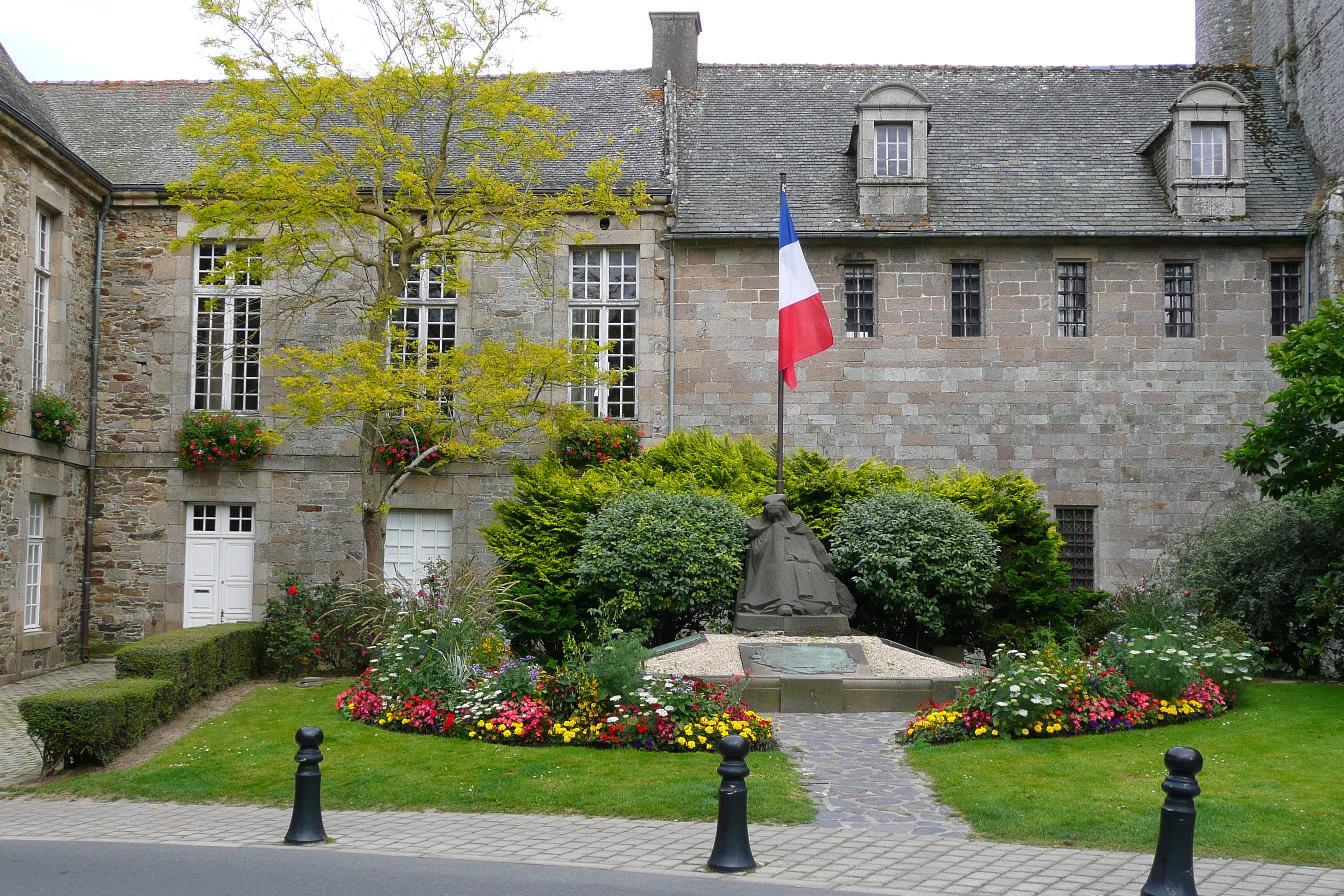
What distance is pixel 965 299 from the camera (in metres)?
18.5

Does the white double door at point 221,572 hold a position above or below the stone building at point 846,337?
below

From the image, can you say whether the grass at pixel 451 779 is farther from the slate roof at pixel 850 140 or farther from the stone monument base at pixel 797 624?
the slate roof at pixel 850 140

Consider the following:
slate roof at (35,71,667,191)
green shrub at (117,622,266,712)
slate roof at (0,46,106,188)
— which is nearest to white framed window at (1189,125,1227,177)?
slate roof at (35,71,667,191)

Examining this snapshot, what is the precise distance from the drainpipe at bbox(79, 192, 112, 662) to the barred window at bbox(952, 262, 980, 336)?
1301 centimetres

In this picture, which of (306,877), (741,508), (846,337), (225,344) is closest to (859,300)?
(846,337)

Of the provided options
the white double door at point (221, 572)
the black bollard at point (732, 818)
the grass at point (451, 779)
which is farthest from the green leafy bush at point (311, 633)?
the black bollard at point (732, 818)

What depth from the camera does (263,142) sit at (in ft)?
55.3

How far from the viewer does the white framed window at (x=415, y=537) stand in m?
18.1

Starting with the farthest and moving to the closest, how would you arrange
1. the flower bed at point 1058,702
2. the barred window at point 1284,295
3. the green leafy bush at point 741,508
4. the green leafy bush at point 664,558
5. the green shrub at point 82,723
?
the barred window at point 1284,295 < the green leafy bush at point 741,508 < the green leafy bush at point 664,558 < the flower bed at point 1058,702 < the green shrub at point 82,723

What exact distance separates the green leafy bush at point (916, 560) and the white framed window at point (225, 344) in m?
9.61

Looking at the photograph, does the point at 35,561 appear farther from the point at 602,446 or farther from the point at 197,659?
the point at 602,446

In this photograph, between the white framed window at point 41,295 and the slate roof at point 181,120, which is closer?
the white framed window at point 41,295

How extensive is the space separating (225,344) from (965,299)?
11.5 m

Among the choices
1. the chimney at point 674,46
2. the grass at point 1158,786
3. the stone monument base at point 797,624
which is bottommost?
the grass at point 1158,786
